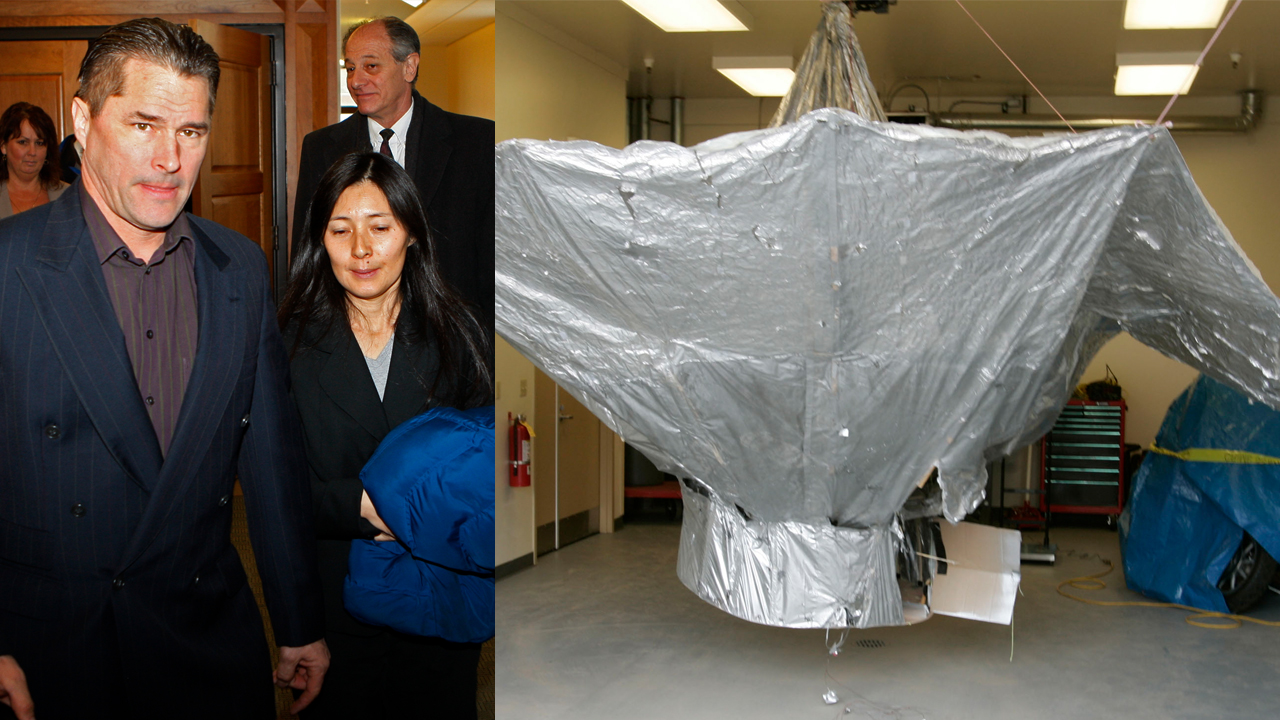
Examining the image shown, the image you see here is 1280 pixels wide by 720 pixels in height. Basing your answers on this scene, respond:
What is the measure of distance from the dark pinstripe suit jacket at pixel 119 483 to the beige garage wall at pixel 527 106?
3.09m

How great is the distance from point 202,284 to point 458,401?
358mm

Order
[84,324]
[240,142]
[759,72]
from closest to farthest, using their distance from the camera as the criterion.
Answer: [84,324] < [240,142] < [759,72]

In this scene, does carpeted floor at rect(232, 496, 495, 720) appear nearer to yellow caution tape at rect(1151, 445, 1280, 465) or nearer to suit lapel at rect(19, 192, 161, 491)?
suit lapel at rect(19, 192, 161, 491)

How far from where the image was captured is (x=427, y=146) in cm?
129

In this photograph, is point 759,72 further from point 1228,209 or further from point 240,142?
point 240,142

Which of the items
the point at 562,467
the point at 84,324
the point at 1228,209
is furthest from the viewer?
the point at 1228,209

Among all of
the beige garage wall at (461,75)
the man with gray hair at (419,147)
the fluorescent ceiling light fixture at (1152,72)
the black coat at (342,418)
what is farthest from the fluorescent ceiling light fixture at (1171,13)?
the black coat at (342,418)

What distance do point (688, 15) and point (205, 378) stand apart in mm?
3627

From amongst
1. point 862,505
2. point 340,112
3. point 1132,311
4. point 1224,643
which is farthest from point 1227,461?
point 340,112

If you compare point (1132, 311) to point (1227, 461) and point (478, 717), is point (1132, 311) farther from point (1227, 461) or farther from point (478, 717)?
point (478, 717)

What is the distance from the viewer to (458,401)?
129cm

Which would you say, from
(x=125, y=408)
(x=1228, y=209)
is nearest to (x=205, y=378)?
(x=125, y=408)

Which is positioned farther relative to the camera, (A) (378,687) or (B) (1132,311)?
(B) (1132,311)

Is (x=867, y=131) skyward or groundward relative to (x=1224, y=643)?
skyward
